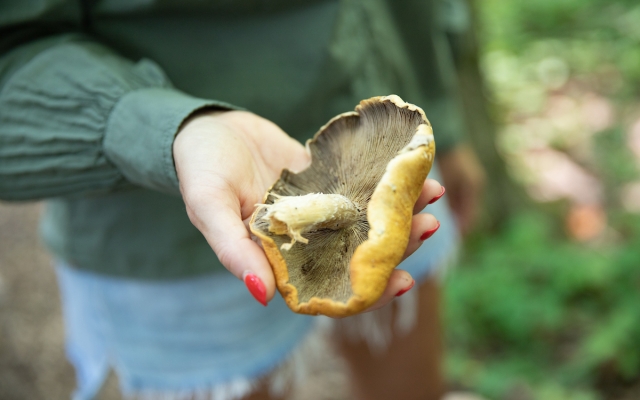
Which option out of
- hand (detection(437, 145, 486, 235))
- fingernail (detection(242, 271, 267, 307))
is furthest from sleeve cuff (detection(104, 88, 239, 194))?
hand (detection(437, 145, 486, 235))

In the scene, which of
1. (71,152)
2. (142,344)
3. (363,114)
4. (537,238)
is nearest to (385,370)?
(142,344)

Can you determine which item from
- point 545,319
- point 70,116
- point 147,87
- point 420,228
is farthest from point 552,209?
point 70,116

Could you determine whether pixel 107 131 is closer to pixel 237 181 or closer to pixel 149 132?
pixel 149 132

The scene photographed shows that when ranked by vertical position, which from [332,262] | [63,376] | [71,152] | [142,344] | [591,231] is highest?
[71,152]

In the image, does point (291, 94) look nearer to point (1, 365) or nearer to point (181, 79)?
point (181, 79)

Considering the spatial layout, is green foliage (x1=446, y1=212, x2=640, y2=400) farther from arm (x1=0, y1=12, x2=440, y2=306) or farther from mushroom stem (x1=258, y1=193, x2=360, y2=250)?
arm (x1=0, y1=12, x2=440, y2=306)

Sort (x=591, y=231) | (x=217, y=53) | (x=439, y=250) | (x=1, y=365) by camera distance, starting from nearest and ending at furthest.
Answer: (x=217, y=53) < (x=439, y=250) < (x=1, y=365) < (x=591, y=231)
